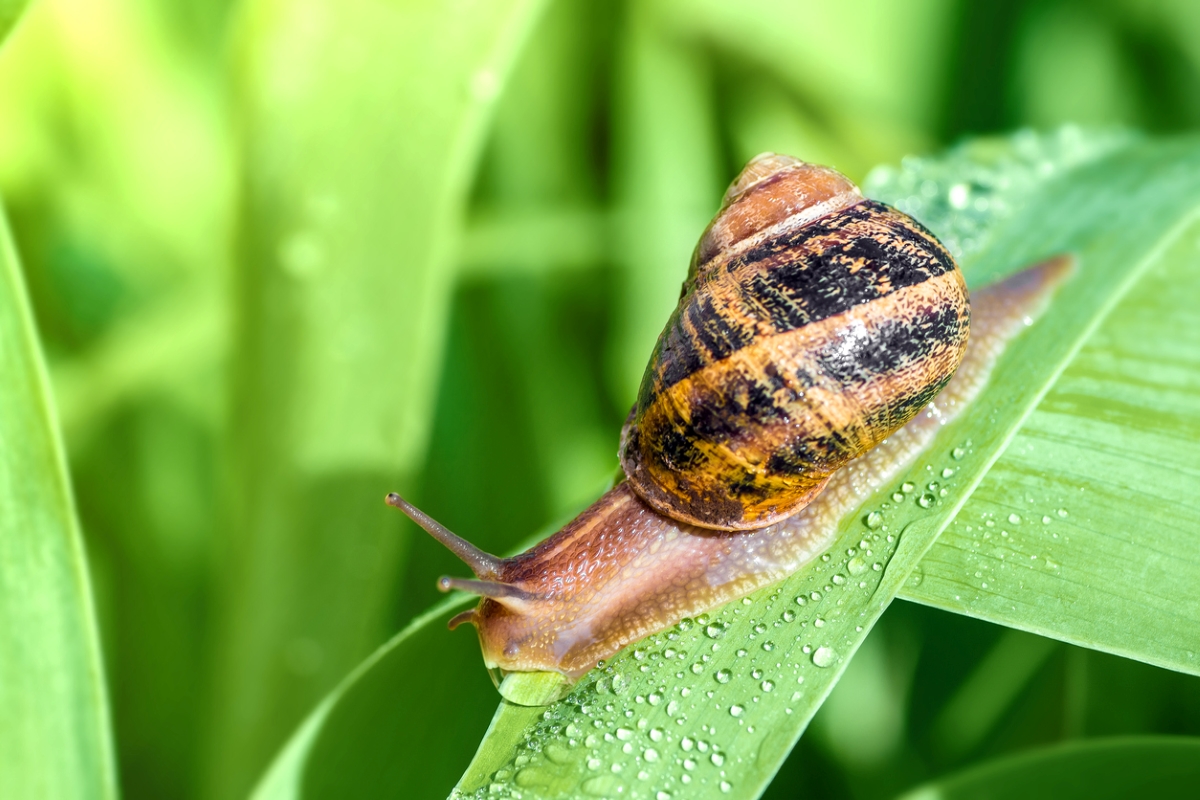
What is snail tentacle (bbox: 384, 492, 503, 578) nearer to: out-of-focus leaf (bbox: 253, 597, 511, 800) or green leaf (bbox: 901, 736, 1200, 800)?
out-of-focus leaf (bbox: 253, 597, 511, 800)

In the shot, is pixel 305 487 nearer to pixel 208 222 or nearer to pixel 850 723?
pixel 208 222

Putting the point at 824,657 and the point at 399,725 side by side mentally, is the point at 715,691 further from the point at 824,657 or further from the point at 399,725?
the point at 399,725

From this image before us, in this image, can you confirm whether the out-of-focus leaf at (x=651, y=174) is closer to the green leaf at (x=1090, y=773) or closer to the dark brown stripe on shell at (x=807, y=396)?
the dark brown stripe on shell at (x=807, y=396)

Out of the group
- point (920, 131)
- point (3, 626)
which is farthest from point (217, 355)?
point (920, 131)

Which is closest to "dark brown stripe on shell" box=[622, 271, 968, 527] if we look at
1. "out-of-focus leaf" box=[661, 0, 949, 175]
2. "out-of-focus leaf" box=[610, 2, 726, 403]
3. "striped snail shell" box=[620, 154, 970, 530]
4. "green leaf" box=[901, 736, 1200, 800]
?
"striped snail shell" box=[620, 154, 970, 530]

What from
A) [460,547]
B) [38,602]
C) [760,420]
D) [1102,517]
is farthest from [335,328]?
[1102,517]
